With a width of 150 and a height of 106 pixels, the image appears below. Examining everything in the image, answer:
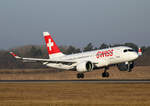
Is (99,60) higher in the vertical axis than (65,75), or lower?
higher

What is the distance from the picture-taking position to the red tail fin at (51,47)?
208 ft

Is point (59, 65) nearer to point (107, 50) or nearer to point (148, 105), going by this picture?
point (107, 50)

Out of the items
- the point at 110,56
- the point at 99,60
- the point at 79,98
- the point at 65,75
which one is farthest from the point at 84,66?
the point at 79,98

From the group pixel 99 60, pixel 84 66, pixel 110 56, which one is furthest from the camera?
pixel 99 60

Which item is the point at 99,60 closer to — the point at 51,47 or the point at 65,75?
the point at 65,75

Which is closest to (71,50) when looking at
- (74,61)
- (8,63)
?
(8,63)

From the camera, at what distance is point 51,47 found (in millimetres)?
63969

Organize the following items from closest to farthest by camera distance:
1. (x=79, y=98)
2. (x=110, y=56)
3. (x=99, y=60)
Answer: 1. (x=79, y=98)
2. (x=110, y=56)
3. (x=99, y=60)

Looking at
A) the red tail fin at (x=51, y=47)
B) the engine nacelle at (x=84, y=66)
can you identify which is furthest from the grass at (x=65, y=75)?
the engine nacelle at (x=84, y=66)

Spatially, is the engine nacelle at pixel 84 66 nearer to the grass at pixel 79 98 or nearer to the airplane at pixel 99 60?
the airplane at pixel 99 60

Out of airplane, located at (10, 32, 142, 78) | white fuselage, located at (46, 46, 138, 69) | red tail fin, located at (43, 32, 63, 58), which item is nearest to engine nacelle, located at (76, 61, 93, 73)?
airplane, located at (10, 32, 142, 78)

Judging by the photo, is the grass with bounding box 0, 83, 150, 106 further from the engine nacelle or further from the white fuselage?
the engine nacelle

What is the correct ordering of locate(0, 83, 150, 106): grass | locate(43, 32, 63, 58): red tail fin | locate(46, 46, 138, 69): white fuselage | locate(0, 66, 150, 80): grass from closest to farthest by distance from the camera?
locate(0, 83, 150, 106): grass < locate(46, 46, 138, 69): white fuselage < locate(0, 66, 150, 80): grass < locate(43, 32, 63, 58): red tail fin

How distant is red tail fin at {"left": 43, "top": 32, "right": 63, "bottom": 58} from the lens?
6338 centimetres
